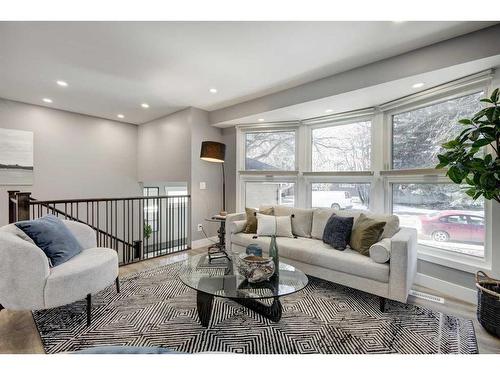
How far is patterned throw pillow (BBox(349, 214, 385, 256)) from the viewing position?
2.46 m

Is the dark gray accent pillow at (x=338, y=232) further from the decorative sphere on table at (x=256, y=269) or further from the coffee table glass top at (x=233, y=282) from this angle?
the decorative sphere on table at (x=256, y=269)

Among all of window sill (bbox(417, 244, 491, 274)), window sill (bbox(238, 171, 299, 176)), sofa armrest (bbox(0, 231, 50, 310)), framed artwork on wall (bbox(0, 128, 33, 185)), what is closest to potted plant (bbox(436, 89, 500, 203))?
window sill (bbox(417, 244, 491, 274))

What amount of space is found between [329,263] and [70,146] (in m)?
5.10

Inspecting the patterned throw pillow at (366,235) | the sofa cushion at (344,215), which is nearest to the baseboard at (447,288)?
the sofa cushion at (344,215)

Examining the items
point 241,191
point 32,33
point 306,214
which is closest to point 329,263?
point 306,214

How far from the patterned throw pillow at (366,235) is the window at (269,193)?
1.67m

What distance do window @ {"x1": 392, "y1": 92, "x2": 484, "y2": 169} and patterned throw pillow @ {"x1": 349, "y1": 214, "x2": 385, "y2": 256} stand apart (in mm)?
1019

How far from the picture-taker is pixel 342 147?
372 cm

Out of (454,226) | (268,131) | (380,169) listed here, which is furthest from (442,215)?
(268,131)

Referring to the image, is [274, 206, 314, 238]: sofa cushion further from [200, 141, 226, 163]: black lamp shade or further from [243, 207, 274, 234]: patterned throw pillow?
[200, 141, 226, 163]: black lamp shade

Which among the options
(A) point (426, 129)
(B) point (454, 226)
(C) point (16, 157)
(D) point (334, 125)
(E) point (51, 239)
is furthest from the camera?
(C) point (16, 157)

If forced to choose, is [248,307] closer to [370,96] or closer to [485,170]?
[485,170]

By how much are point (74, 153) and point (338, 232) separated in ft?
16.5

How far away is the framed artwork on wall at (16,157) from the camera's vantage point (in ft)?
12.9
